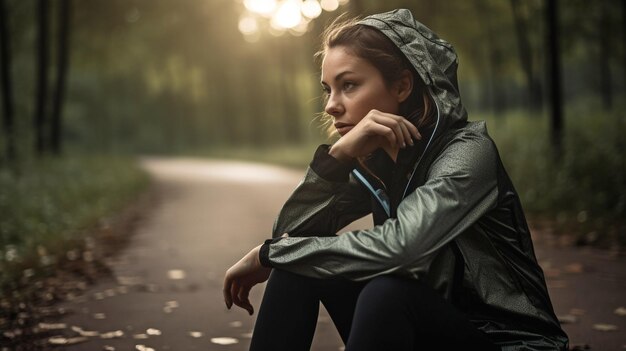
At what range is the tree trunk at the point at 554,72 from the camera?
12.2 metres

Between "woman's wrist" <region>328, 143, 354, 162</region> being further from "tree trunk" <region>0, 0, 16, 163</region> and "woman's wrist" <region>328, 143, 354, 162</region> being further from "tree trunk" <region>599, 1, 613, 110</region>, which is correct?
"tree trunk" <region>599, 1, 613, 110</region>

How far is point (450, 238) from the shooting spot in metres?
2.10

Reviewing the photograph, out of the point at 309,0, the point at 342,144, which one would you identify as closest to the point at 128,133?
the point at 309,0

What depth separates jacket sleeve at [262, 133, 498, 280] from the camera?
6.86 ft

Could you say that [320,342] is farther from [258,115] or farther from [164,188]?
[258,115]

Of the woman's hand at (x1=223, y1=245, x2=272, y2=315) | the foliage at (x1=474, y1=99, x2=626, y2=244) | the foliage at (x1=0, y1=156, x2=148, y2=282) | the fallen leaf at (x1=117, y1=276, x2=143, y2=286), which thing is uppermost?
the woman's hand at (x1=223, y1=245, x2=272, y2=315)

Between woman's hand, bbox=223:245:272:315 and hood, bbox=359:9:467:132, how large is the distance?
888 millimetres

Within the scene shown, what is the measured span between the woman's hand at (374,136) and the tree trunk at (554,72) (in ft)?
34.2

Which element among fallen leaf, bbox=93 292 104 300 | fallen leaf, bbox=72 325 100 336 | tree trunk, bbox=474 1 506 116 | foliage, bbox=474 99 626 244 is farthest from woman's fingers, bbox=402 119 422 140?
tree trunk, bbox=474 1 506 116

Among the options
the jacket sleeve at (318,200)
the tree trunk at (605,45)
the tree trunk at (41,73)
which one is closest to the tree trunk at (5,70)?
the tree trunk at (41,73)

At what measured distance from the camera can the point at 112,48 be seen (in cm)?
Result: 2675

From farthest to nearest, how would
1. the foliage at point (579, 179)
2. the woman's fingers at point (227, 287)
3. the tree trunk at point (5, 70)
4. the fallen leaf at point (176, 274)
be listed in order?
the tree trunk at point (5, 70) < the foliage at point (579, 179) < the fallen leaf at point (176, 274) < the woman's fingers at point (227, 287)

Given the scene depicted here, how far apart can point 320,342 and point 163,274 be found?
2891 millimetres

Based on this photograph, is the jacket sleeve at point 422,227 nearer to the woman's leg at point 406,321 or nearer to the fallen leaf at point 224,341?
the woman's leg at point 406,321
